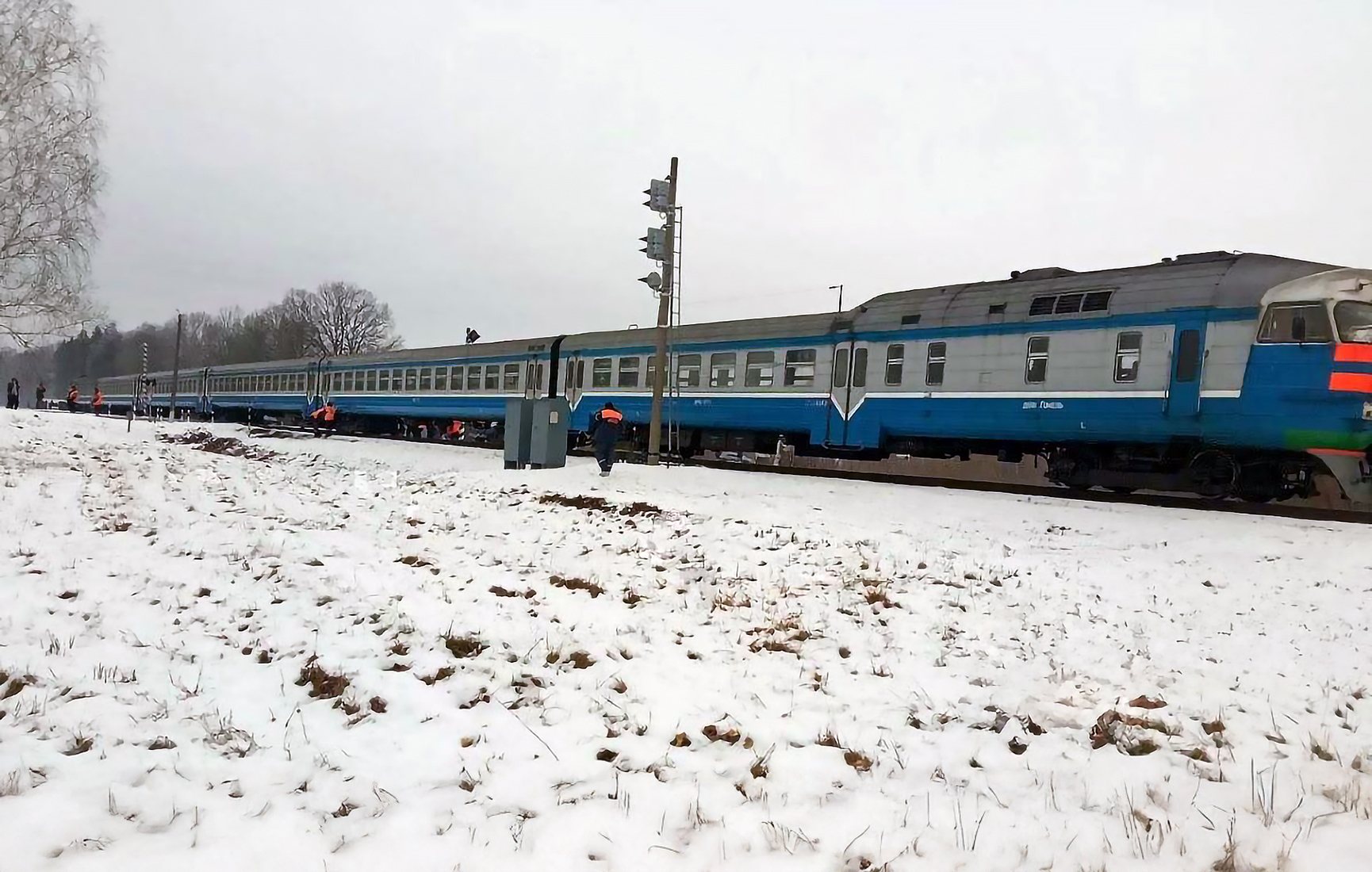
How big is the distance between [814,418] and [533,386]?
1051 centimetres

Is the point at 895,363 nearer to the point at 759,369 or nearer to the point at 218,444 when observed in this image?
the point at 759,369

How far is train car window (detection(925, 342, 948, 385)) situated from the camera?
553 inches

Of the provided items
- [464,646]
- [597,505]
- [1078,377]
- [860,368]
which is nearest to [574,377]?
[860,368]

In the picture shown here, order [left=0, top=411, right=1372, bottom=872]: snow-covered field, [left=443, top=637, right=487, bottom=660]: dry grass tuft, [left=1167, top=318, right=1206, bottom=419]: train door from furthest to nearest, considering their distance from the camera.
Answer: [left=1167, top=318, right=1206, bottom=419]: train door → [left=443, top=637, right=487, bottom=660]: dry grass tuft → [left=0, top=411, right=1372, bottom=872]: snow-covered field

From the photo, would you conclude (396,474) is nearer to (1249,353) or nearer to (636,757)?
(636,757)

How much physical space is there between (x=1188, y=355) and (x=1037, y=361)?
217cm

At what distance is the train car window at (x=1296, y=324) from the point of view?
9.93 meters

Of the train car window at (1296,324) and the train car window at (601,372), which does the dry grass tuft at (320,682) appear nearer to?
the train car window at (1296,324)

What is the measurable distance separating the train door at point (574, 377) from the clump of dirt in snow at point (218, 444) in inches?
305

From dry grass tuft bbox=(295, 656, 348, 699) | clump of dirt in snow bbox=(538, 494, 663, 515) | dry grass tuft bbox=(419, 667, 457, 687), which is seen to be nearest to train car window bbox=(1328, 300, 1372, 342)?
clump of dirt in snow bbox=(538, 494, 663, 515)

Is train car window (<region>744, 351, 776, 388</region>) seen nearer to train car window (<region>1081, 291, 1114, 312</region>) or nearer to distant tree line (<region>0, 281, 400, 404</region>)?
train car window (<region>1081, 291, 1114, 312</region>)

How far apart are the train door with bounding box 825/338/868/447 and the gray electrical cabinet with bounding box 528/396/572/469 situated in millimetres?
5366

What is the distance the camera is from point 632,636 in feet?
18.4

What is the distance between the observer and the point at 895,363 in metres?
14.7
